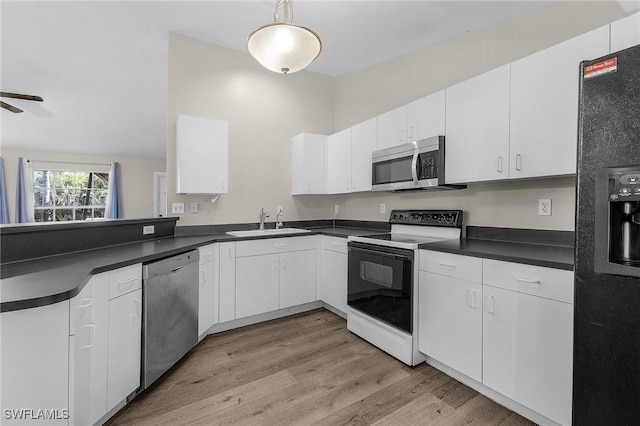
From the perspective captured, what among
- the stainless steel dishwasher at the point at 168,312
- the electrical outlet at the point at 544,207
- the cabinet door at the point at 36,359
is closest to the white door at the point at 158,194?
the stainless steel dishwasher at the point at 168,312

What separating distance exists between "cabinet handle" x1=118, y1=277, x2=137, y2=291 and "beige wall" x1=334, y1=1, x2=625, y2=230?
2.50m

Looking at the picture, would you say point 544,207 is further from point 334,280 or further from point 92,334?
point 92,334

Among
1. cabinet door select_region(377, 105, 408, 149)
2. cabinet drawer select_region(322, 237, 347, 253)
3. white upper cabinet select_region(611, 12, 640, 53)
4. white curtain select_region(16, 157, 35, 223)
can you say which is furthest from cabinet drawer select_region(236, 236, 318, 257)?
white curtain select_region(16, 157, 35, 223)

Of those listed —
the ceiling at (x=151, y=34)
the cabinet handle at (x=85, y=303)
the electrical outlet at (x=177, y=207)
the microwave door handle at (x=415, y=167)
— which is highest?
the ceiling at (x=151, y=34)

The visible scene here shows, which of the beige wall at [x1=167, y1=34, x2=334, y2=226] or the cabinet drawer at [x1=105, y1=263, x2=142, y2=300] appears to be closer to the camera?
the cabinet drawer at [x1=105, y1=263, x2=142, y2=300]

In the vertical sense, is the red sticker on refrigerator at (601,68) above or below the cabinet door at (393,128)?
below

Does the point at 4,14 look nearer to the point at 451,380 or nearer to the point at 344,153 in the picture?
the point at 344,153

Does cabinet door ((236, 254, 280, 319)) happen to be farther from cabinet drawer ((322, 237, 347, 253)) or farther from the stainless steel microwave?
the stainless steel microwave

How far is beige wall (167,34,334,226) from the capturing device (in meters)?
3.14

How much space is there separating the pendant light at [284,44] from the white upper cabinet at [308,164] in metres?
1.57

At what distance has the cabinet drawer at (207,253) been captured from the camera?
2551mm

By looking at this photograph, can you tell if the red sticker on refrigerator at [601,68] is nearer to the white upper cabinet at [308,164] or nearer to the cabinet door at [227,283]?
the cabinet door at [227,283]

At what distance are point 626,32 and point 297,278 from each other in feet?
9.58

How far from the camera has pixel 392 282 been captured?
2.34 metres
